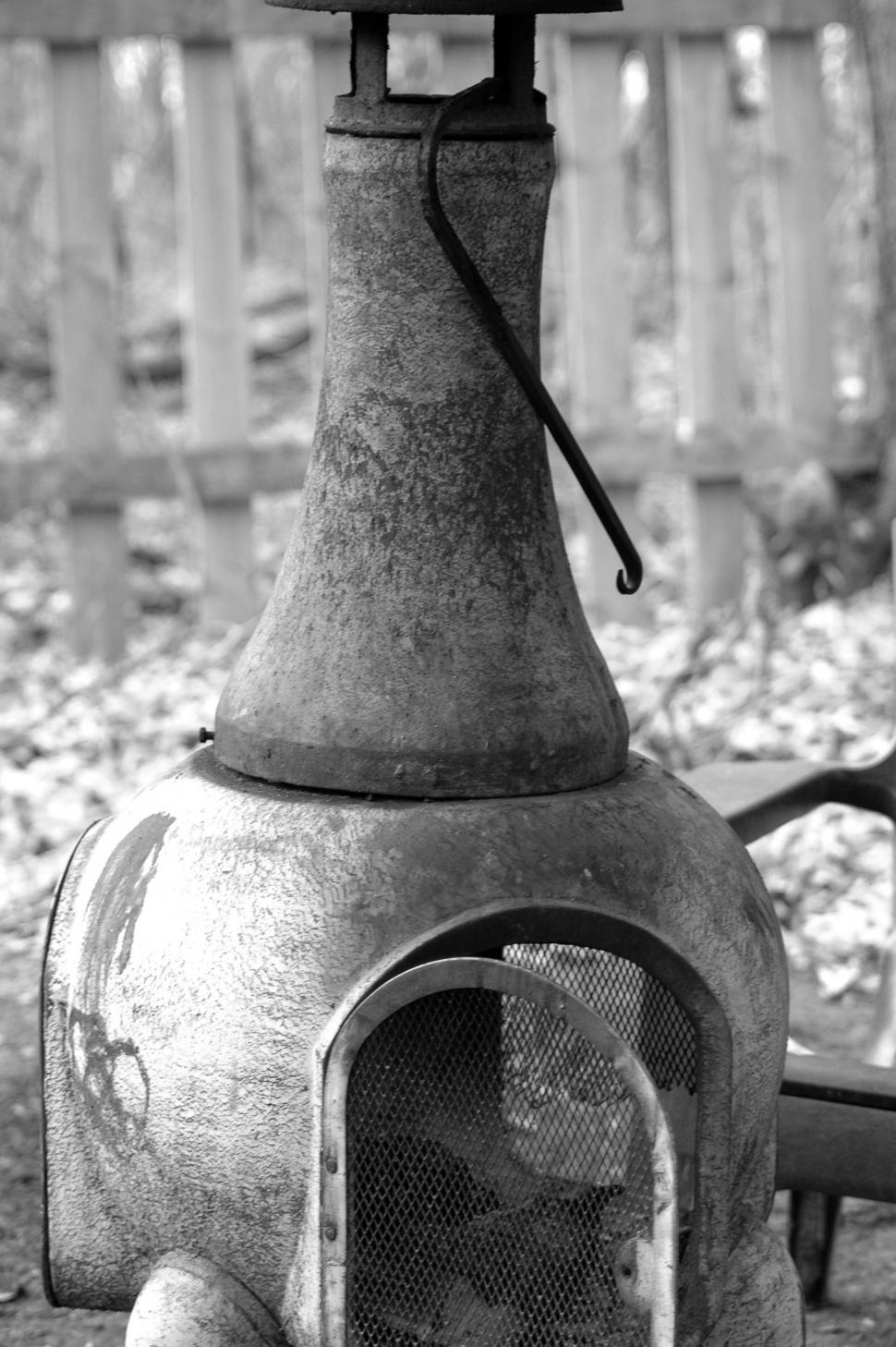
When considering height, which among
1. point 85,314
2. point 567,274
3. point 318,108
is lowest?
point 85,314

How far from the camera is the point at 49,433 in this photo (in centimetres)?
748

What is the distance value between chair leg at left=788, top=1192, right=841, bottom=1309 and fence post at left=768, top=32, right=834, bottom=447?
306cm

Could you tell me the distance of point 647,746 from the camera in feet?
14.1

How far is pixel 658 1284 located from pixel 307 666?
2.42ft

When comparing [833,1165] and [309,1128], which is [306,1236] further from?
[833,1165]

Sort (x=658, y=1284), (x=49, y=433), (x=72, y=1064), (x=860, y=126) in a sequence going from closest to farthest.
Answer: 1. (x=658, y=1284)
2. (x=72, y=1064)
3. (x=860, y=126)
4. (x=49, y=433)

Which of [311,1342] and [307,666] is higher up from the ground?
[307,666]

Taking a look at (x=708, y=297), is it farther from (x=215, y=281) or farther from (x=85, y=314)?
(x=85, y=314)

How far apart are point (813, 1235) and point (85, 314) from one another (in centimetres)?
329

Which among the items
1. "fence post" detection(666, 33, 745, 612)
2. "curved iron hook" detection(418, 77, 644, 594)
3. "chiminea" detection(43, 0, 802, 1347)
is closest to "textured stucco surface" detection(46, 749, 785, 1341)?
"chiminea" detection(43, 0, 802, 1347)

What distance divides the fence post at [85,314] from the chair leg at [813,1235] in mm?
3054

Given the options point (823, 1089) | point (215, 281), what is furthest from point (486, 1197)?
point (215, 281)

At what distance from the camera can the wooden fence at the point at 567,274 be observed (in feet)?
15.9

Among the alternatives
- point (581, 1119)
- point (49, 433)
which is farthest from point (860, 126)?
point (581, 1119)
